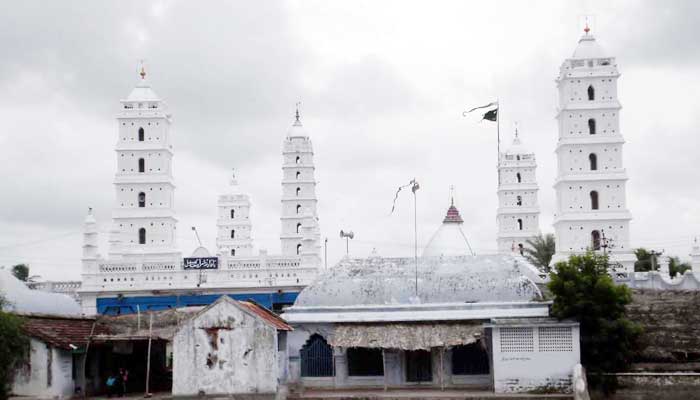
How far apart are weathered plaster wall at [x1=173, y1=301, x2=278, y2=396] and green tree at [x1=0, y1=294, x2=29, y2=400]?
391 centimetres

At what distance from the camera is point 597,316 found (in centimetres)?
2691

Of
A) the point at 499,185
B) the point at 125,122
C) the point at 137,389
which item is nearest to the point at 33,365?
the point at 137,389

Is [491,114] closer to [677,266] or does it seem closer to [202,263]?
[202,263]

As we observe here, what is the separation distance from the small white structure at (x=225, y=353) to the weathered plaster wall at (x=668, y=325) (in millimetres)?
10655

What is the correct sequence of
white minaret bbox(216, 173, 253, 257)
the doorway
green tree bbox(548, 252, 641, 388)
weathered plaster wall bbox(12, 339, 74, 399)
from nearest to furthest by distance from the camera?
weathered plaster wall bbox(12, 339, 74, 399), green tree bbox(548, 252, 641, 388), the doorway, white minaret bbox(216, 173, 253, 257)

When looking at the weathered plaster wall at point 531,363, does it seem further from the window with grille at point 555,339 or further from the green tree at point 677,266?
the green tree at point 677,266

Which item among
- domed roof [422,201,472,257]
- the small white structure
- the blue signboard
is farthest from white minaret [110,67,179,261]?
the small white structure

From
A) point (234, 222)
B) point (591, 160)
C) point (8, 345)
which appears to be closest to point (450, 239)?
point (591, 160)

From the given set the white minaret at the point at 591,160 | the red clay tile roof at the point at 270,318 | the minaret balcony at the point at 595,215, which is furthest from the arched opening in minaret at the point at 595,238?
the red clay tile roof at the point at 270,318

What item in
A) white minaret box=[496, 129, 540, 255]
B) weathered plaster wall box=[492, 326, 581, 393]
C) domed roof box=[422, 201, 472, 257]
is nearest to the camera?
weathered plaster wall box=[492, 326, 581, 393]

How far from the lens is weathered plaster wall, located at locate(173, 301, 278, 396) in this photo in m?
26.4

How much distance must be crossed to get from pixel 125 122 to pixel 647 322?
38116 mm

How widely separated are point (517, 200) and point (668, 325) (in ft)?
152

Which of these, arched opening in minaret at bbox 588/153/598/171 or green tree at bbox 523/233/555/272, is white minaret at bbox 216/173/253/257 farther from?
arched opening in minaret at bbox 588/153/598/171
